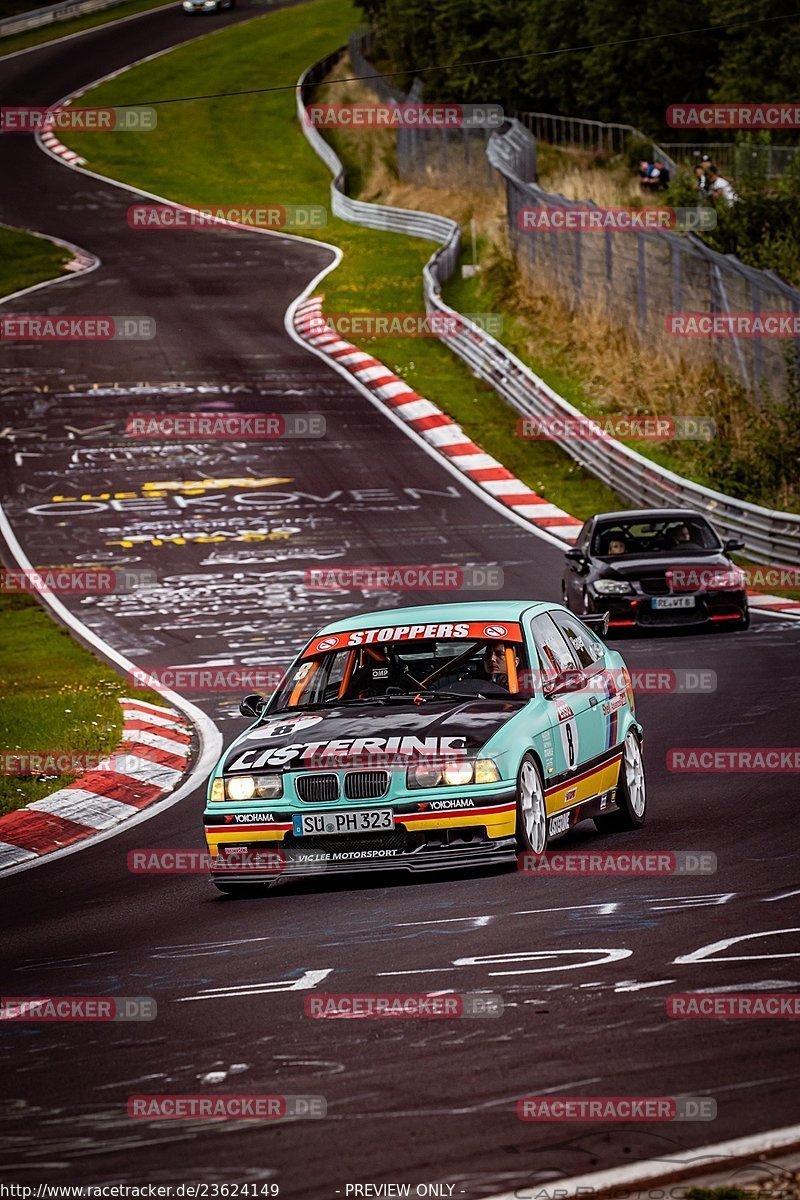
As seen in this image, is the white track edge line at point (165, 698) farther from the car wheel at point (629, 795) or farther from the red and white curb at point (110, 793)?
the car wheel at point (629, 795)

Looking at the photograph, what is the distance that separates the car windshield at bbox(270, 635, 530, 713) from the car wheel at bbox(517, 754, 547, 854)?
625 millimetres

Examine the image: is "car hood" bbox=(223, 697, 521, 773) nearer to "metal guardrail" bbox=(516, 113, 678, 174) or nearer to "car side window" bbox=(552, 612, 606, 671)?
"car side window" bbox=(552, 612, 606, 671)

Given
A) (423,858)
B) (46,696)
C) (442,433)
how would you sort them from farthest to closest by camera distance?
1. (442,433)
2. (46,696)
3. (423,858)

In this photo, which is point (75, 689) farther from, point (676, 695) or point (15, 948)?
point (15, 948)

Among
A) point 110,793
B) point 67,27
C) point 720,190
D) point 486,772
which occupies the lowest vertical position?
point 110,793

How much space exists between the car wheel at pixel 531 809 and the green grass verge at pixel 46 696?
4765 mm

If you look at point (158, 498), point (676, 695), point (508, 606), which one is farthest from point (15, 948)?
point (158, 498)

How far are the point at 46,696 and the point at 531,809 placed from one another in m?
8.99

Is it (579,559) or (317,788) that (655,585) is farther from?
(317,788)

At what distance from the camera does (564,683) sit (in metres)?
10.6

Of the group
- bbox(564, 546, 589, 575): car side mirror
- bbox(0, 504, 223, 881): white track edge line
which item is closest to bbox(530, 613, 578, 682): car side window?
bbox(0, 504, 223, 881): white track edge line

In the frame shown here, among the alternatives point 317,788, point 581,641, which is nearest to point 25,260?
point 581,641

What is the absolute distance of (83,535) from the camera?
87.1 feet

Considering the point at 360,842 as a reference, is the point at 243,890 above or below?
below
